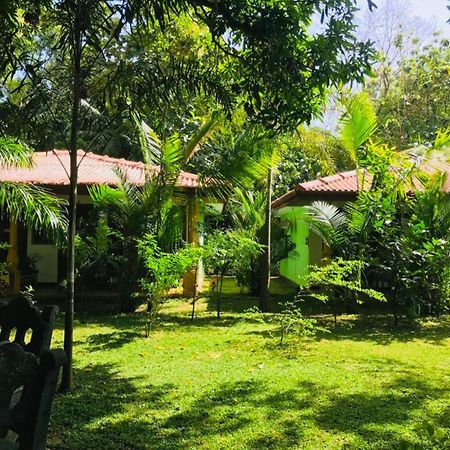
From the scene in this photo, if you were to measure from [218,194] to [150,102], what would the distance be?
4.75m

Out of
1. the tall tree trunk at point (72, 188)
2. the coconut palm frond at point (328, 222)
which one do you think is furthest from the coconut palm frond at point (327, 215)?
the tall tree trunk at point (72, 188)

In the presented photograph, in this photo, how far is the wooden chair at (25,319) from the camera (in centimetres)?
311

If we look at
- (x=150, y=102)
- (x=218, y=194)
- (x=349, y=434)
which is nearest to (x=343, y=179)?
(x=218, y=194)

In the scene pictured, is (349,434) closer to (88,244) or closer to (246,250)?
(246,250)

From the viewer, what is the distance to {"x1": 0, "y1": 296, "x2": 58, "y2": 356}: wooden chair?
10.2 ft

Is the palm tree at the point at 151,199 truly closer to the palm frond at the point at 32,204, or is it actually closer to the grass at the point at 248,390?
the grass at the point at 248,390

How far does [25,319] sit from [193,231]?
369 inches

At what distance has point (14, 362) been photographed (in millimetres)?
1745

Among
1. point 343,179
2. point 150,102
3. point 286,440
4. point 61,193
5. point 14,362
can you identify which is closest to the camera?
point 14,362

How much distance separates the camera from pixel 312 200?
40.3ft

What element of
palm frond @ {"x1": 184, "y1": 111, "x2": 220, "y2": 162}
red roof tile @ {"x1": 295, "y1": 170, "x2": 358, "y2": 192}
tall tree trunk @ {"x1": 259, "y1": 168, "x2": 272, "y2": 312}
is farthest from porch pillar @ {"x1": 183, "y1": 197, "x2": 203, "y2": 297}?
red roof tile @ {"x1": 295, "y1": 170, "x2": 358, "y2": 192}

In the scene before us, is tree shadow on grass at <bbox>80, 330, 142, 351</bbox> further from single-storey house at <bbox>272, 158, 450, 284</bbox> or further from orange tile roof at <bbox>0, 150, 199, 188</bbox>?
single-storey house at <bbox>272, 158, 450, 284</bbox>

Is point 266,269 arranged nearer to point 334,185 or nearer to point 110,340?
point 334,185

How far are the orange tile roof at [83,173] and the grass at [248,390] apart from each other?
3828mm
